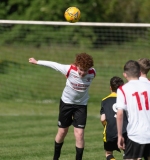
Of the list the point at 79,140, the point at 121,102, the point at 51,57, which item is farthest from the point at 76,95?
the point at 51,57

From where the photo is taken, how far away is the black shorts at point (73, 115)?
27.6 feet

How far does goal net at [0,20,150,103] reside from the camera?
16438mm

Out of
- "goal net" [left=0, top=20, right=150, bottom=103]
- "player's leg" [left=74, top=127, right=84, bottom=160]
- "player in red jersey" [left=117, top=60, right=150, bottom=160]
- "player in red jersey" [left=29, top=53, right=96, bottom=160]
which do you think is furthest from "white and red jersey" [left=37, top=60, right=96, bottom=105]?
"goal net" [left=0, top=20, right=150, bottom=103]

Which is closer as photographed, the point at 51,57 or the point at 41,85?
the point at 51,57

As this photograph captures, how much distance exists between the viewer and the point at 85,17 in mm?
27938

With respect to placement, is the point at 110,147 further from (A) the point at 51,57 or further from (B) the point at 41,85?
(B) the point at 41,85

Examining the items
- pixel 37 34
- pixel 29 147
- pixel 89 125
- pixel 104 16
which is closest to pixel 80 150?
pixel 29 147

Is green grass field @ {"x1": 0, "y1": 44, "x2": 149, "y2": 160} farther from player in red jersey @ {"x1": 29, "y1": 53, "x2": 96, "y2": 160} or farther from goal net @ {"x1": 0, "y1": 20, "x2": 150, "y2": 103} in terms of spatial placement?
player in red jersey @ {"x1": 29, "y1": 53, "x2": 96, "y2": 160}

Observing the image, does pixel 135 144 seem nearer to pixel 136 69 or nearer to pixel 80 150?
pixel 136 69

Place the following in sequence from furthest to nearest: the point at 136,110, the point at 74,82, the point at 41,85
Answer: the point at 41,85, the point at 74,82, the point at 136,110

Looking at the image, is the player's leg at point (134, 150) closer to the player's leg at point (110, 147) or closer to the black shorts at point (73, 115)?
the player's leg at point (110, 147)

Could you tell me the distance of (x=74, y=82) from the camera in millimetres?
8219

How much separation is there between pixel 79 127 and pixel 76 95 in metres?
0.51

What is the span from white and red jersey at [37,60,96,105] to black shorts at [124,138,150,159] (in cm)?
200
